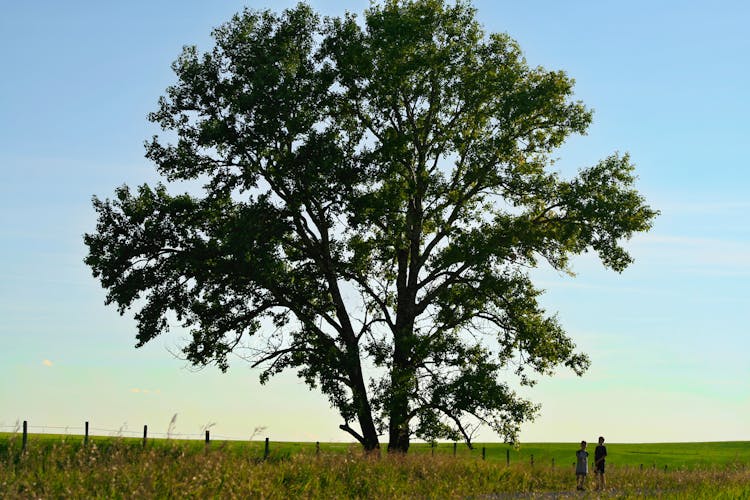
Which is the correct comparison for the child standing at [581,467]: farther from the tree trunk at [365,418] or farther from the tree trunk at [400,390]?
the tree trunk at [365,418]

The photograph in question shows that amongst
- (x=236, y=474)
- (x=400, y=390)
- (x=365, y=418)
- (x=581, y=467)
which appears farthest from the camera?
(x=365, y=418)

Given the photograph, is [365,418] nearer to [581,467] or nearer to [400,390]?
[400,390]

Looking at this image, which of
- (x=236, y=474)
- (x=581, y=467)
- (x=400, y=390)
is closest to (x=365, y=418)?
(x=400, y=390)

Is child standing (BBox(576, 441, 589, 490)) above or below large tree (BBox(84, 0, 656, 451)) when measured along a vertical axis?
below

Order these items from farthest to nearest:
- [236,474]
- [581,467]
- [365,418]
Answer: [365,418] → [581,467] → [236,474]

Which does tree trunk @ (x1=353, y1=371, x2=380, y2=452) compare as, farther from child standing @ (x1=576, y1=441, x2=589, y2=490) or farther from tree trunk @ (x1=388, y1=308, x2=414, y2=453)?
child standing @ (x1=576, y1=441, x2=589, y2=490)

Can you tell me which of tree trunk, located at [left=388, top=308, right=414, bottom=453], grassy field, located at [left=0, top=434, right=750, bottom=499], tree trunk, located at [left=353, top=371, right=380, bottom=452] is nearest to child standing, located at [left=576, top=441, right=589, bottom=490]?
grassy field, located at [left=0, top=434, right=750, bottom=499]

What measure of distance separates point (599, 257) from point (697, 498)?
1310 centimetres

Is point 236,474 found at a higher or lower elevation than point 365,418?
lower

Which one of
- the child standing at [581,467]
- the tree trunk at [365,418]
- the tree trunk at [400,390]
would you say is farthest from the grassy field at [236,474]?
the tree trunk at [365,418]

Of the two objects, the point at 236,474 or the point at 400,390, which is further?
the point at 400,390

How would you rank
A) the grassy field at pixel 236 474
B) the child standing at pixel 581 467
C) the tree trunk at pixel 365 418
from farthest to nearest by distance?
1. the tree trunk at pixel 365 418
2. the child standing at pixel 581 467
3. the grassy field at pixel 236 474

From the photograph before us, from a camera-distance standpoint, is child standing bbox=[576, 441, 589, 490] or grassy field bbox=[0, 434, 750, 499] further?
child standing bbox=[576, 441, 589, 490]

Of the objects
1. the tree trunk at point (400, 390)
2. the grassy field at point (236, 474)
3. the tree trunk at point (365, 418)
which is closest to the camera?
the grassy field at point (236, 474)
